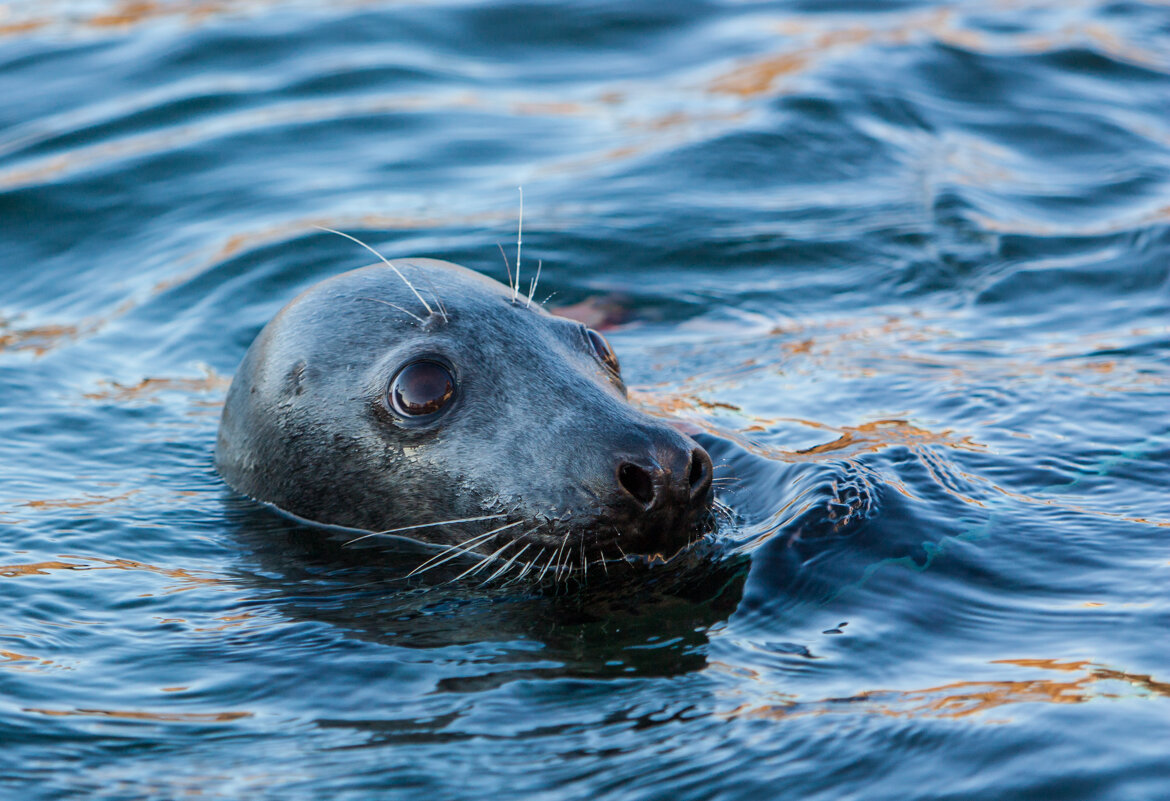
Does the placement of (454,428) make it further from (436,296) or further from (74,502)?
(74,502)

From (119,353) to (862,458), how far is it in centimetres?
382

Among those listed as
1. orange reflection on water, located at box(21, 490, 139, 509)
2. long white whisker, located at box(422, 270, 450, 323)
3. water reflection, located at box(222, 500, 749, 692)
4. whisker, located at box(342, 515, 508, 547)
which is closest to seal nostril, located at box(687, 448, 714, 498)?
water reflection, located at box(222, 500, 749, 692)

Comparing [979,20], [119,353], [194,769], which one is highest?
[979,20]

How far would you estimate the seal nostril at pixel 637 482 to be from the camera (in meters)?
3.88

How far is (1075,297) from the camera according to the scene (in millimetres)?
6992

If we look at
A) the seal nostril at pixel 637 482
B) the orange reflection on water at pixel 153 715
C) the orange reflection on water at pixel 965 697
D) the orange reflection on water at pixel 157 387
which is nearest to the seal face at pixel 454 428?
the seal nostril at pixel 637 482

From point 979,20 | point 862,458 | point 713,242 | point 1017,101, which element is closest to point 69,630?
point 862,458

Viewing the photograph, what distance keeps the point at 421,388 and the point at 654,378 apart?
6.28 ft

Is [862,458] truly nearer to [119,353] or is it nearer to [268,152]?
[119,353]

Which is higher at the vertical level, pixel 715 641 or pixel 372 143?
pixel 372 143

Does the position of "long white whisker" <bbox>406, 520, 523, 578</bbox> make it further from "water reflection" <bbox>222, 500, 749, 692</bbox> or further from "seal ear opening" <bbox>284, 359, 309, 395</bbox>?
"seal ear opening" <bbox>284, 359, 309, 395</bbox>

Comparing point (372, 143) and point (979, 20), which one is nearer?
point (372, 143)

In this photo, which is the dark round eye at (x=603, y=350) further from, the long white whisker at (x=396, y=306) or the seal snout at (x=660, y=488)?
the seal snout at (x=660, y=488)

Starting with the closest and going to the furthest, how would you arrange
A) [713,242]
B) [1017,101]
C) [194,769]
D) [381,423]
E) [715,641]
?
[194,769] < [715,641] < [381,423] < [713,242] < [1017,101]
